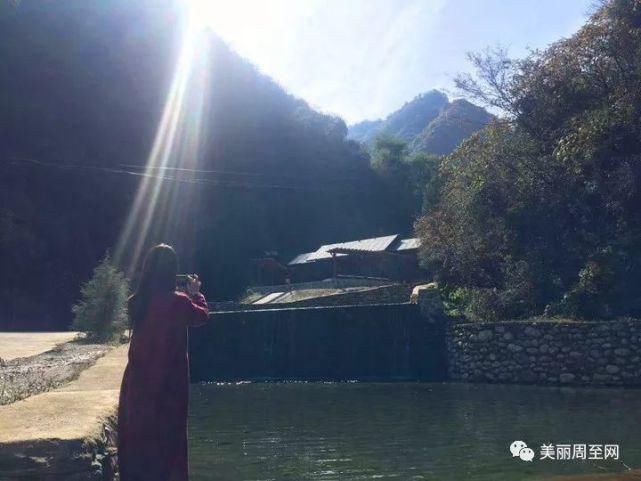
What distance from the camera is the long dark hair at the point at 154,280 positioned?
3.95 metres

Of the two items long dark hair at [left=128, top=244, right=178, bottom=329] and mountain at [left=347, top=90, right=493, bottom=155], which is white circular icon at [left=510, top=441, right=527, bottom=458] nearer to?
long dark hair at [left=128, top=244, right=178, bottom=329]

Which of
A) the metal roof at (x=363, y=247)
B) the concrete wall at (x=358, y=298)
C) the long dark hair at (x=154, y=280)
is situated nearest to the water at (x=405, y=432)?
the long dark hair at (x=154, y=280)

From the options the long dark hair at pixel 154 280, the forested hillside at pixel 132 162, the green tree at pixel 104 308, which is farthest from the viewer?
the forested hillside at pixel 132 162

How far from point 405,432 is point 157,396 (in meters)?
5.81

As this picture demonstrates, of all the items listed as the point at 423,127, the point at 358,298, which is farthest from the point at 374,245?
the point at 423,127

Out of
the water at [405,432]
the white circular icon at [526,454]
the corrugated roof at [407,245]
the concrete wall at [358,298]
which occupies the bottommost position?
the water at [405,432]

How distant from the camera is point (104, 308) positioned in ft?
44.6

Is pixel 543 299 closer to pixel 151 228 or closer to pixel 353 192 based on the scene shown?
pixel 151 228

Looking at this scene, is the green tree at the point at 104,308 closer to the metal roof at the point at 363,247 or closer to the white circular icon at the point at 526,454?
the white circular icon at the point at 526,454

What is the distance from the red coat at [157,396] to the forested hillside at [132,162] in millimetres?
31477

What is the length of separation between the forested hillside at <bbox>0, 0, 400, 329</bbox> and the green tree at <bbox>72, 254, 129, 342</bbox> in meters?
19.9

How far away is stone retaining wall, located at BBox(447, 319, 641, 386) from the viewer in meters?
13.9

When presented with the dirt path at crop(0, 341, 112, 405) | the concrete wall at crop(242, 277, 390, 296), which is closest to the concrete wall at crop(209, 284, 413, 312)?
the concrete wall at crop(242, 277, 390, 296)

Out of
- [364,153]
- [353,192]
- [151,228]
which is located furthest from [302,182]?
[151,228]
